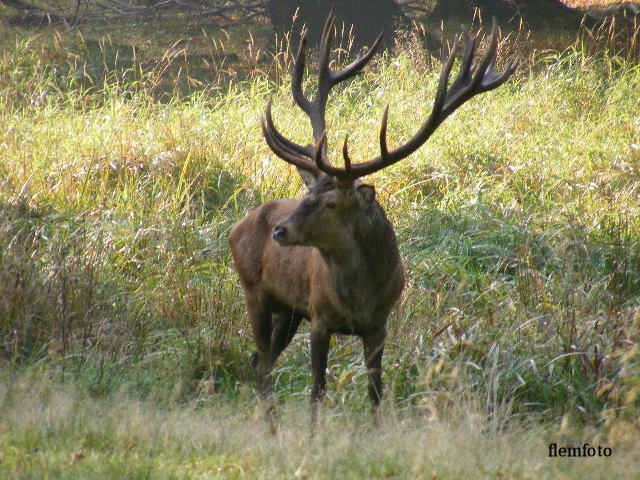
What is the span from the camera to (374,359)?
17.4ft

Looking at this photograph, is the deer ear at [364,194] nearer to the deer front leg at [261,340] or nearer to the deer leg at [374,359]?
the deer leg at [374,359]

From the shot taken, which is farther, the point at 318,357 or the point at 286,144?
the point at 286,144

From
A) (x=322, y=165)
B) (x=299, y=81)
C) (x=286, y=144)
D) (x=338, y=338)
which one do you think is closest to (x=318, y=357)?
(x=322, y=165)

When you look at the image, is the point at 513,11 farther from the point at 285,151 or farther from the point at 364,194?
the point at 364,194

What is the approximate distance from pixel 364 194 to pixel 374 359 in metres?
1.01

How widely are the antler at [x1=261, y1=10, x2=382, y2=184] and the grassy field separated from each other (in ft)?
4.59

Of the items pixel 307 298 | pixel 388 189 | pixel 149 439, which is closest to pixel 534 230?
pixel 388 189

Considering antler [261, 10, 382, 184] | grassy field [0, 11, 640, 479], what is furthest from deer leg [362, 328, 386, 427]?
antler [261, 10, 382, 184]

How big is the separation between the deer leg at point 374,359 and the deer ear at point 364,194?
2.57ft

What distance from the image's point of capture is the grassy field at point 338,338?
4.32 meters

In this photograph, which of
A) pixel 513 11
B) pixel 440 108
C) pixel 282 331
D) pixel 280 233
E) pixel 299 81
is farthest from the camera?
→ pixel 513 11

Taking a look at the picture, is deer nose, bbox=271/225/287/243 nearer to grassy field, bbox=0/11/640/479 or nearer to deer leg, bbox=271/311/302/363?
grassy field, bbox=0/11/640/479

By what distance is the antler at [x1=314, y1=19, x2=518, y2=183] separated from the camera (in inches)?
198

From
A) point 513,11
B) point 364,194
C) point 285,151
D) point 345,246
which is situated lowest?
point 345,246
